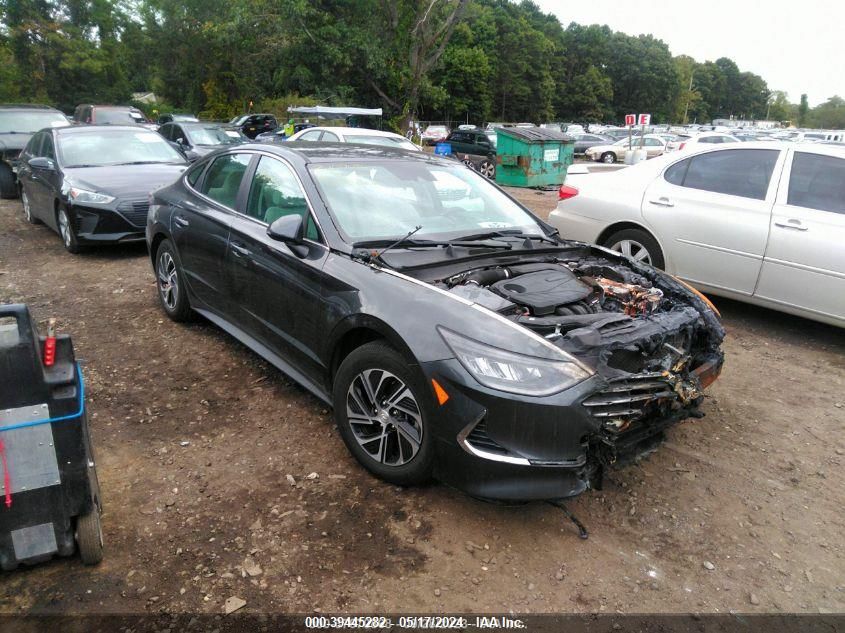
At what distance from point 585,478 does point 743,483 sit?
4.03ft

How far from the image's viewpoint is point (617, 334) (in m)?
2.91

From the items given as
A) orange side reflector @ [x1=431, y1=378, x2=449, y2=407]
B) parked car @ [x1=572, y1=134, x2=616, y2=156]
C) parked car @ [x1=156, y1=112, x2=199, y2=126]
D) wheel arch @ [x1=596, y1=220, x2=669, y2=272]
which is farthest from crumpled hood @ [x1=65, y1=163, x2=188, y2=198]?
parked car @ [x1=572, y1=134, x2=616, y2=156]

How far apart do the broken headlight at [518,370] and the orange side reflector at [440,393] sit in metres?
0.15

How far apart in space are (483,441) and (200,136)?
13.5 metres

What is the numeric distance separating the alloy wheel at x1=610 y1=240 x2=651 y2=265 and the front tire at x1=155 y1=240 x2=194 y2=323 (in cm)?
409

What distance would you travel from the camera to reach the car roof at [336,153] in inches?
160

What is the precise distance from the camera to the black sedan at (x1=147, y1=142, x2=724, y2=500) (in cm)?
268

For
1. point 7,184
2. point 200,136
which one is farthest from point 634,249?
point 7,184

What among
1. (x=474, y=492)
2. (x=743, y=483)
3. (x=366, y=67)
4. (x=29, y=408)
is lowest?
(x=743, y=483)

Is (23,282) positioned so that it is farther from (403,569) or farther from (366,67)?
(366,67)

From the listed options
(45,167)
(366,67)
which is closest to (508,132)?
(45,167)

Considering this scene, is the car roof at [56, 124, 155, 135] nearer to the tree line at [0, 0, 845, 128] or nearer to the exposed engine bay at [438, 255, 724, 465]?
the exposed engine bay at [438, 255, 724, 465]

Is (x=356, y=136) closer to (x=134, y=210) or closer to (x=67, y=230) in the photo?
(x=134, y=210)

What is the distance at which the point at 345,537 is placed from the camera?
112 inches
